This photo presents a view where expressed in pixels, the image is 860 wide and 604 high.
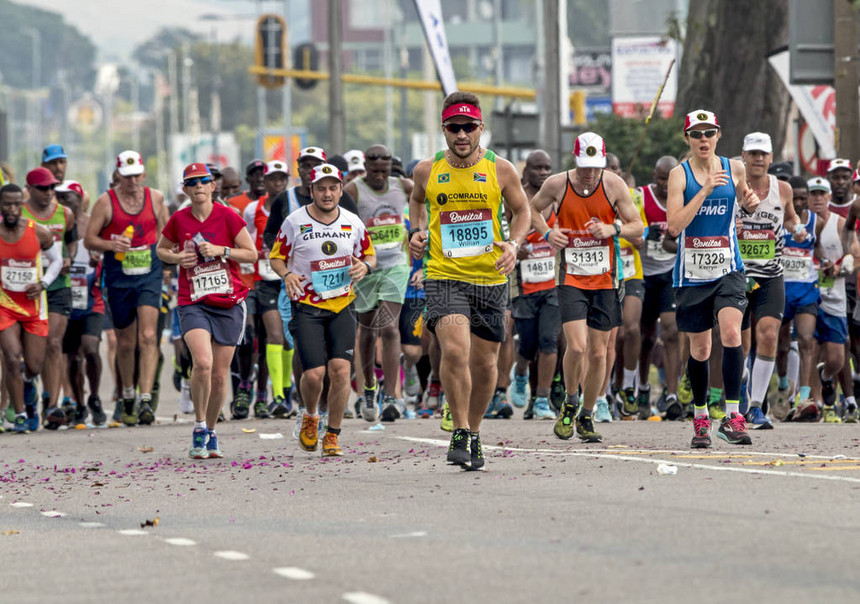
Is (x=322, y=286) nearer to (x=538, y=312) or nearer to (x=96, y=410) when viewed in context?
(x=538, y=312)

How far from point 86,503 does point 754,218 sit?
5.94 metres

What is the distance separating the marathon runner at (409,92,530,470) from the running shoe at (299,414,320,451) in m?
1.92

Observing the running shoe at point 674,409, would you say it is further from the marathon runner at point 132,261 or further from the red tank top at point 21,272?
the red tank top at point 21,272

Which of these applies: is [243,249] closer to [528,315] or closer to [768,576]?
[528,315]

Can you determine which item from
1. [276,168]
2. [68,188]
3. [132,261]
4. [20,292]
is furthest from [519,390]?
[68,188]

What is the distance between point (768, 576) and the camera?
7133 mm

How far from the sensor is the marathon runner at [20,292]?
1680cm

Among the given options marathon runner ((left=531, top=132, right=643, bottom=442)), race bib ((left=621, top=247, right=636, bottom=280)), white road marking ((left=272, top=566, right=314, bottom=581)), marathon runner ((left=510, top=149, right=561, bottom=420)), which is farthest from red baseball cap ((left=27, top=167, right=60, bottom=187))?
white road marking ((left=272, top=566, right=314, bottom=581))

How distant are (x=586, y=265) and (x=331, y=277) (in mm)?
1816

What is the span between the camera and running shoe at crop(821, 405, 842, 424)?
16.4 m

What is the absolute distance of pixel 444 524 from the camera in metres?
9.05

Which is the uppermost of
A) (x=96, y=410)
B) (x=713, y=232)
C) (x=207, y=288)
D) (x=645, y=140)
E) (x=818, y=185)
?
(x=645, y=140)

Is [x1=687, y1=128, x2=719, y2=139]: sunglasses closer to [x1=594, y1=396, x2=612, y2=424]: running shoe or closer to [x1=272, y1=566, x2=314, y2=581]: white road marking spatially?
[x1=594, y1=396, x2=612, y2=424]: running shoe

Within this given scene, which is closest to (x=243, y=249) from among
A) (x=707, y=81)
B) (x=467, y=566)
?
(x=467, y=566)
